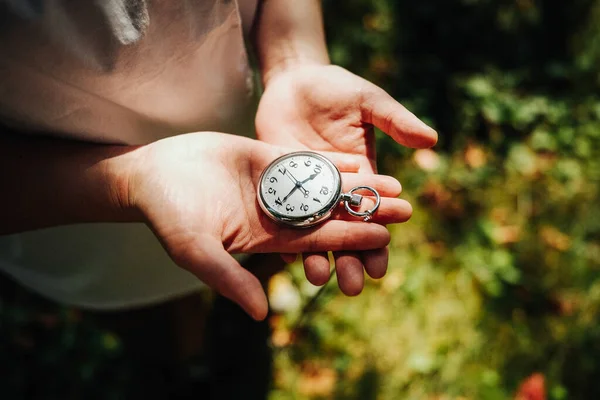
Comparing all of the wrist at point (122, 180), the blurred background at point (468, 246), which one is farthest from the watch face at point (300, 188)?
the blurred background at point (468, 246)

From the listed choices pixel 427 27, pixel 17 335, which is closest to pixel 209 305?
pixel 17 335

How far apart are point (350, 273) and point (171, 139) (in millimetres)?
818

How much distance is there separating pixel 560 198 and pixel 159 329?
2.81 m

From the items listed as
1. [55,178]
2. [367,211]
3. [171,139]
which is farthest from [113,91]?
[367,211]

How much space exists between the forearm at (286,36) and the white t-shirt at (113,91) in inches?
3.6

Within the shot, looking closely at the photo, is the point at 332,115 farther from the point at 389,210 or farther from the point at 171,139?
the point at 171,139

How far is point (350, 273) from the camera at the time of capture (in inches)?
66.0

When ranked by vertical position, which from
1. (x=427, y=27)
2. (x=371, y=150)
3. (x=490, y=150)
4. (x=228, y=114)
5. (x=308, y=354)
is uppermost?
(x=228, y=114)

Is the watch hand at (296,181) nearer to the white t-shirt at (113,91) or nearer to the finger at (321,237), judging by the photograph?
the finger at (321,237)

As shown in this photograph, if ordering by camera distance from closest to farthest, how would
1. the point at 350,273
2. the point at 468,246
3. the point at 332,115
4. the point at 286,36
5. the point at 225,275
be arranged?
the point at 225,275 → the point at 350,273 → the point at 332,115 → the point at 286,36 → the point at 468,246

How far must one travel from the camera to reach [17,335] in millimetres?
2967

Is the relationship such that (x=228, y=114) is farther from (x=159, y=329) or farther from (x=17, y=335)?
(x=17, y=335)

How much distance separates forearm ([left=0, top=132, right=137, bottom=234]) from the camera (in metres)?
1.78

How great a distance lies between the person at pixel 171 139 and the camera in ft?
4.99
